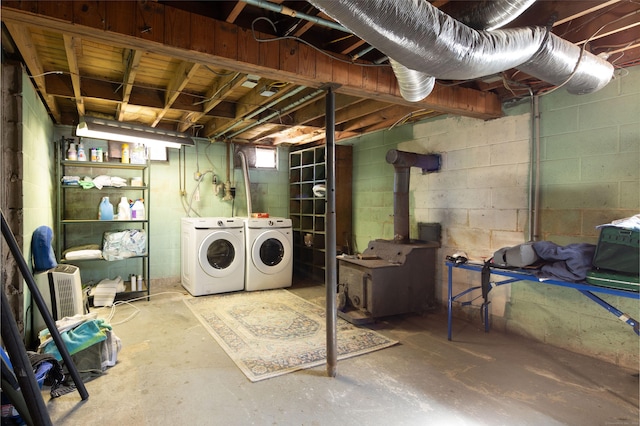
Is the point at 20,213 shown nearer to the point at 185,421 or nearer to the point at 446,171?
the point at 185,421

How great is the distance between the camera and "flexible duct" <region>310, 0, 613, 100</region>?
4.24 feet

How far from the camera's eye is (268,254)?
4746 millimetres

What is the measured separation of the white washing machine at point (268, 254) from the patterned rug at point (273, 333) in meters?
0.39

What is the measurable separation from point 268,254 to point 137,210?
176cm

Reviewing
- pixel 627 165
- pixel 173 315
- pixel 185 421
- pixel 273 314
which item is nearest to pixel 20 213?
pixel 173 315

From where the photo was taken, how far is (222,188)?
519cm

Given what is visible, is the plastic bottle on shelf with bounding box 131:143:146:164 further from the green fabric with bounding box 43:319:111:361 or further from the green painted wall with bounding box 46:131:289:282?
the green fabric with bounding box 43:319:111:361

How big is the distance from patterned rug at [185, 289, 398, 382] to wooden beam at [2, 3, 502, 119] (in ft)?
6.59

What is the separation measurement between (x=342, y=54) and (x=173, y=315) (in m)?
3.01

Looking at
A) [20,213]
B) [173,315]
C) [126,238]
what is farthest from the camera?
[126,238]

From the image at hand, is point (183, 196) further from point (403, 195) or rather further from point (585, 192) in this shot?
point (585, 192)

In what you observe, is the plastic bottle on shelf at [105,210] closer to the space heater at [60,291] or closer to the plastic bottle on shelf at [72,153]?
the plastic bottle on shelf at [72,153]

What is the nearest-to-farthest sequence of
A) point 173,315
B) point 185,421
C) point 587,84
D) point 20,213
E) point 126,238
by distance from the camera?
1. point 185,421
2. point 587,84
3. point 20,213
4. point 173,315
5. point 126,238

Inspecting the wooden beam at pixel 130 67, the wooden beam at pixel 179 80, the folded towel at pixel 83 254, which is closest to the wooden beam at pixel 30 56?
the wooden beam at pixel 130 67
